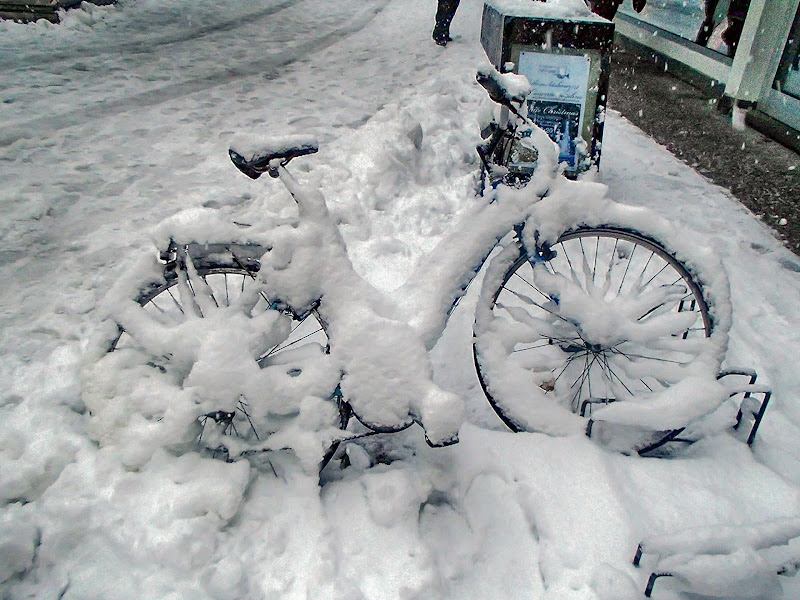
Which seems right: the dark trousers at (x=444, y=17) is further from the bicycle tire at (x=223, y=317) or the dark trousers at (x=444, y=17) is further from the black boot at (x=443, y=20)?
the bicycle tire at (x=223, y=317)

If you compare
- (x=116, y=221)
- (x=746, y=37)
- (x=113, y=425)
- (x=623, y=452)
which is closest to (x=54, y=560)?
(x=113, y=425)

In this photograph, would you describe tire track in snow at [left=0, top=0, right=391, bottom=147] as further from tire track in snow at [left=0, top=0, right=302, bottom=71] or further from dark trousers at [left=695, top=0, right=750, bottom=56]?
dark trousers at [left=695, top=0, right=750, bottom=56]

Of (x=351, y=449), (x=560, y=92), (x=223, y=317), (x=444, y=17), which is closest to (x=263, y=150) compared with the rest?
(x=223, y=317)

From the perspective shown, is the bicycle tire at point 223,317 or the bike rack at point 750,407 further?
the bike rack at point 750,407

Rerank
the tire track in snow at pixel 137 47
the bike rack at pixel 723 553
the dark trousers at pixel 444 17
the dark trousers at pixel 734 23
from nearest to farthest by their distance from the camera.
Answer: the bike rack at pixel 723 553 → the tire track in snow at pixel 137 47 → the dark trousers at pixel 734 23 → the dark trousers at pixel 444 17

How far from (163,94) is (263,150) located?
559cm

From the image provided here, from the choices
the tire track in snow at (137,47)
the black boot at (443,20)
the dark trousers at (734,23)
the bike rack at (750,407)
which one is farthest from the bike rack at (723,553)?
the black boot at (443,20)

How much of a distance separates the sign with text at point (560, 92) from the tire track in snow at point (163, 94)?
427 cm

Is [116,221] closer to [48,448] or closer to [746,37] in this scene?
[48,448]

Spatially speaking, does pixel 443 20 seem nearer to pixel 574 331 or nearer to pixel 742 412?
pixel 574 331

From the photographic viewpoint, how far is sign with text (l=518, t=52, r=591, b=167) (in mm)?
4223

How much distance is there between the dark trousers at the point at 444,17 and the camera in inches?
368

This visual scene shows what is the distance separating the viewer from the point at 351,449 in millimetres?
2279

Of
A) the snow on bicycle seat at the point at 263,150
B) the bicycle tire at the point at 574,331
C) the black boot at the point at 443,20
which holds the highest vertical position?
the snow on bicycle seat at the point at 263,150
